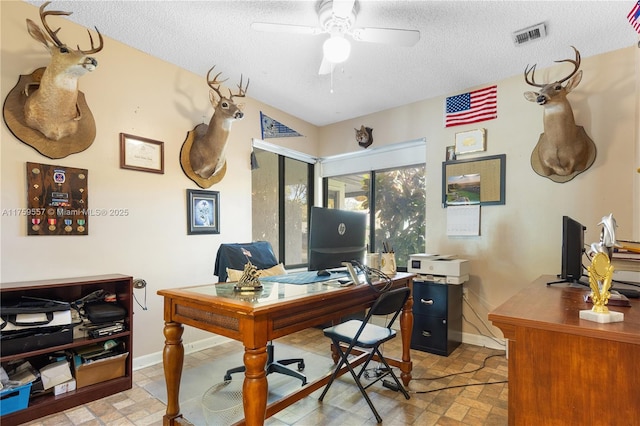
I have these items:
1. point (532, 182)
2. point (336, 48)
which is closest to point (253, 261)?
point (336, 48)

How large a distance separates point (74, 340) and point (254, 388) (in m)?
1.63

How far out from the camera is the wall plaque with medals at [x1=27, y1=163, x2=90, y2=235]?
2.22 meters

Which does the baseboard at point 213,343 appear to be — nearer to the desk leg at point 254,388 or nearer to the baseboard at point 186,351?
the baseboard at point 186,351

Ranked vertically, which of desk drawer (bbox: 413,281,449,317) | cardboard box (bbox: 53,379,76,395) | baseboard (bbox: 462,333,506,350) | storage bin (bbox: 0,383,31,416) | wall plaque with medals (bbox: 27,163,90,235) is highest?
wall plaque with medals (bbox: 27,163,90,235)

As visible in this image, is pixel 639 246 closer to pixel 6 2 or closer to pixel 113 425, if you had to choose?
pixel 113 425

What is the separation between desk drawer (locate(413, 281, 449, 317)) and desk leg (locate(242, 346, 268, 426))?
7.43 feet

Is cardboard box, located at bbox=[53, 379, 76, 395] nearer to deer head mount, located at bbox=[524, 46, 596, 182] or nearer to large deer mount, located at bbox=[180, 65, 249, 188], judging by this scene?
large deer mount, located at bbox=[180, 65, 249, 188]

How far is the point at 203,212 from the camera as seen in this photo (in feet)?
10.8

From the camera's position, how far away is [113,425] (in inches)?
75.9

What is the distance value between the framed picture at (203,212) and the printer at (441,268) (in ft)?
7.08

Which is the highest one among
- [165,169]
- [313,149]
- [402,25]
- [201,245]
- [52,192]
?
[402,25]

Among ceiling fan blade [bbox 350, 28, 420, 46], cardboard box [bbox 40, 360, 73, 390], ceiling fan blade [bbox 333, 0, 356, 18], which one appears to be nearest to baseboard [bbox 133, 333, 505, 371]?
cardboard box [bbox 40, 360, 73, 390]

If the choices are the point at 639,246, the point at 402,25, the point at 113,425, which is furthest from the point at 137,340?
the point at 639,246

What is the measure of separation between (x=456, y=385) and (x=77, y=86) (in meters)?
3.62
